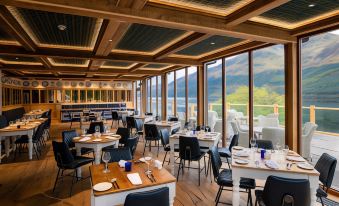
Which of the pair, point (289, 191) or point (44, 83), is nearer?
point (289, 191)

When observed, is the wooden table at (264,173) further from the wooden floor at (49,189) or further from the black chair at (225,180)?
the wooden floor at (49,189)

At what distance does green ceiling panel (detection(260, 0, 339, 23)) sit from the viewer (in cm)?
305

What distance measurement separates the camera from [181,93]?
9641mm

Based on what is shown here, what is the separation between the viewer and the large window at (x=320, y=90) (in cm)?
437

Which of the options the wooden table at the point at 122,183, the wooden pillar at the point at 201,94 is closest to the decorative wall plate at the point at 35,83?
the wooden pillar at the point at 201,94

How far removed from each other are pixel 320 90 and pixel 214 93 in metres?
3.06

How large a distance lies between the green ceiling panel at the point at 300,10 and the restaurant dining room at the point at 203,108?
19 millimetres

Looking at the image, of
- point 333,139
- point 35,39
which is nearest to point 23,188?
point 35,39

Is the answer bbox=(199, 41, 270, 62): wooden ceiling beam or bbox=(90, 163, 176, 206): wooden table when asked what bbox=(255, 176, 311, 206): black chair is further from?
bbox=(199, 41, 270, 62): wooden ceiling beam

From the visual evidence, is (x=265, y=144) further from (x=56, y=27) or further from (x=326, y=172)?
(x=56, y=27)

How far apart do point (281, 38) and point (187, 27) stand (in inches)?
80.5

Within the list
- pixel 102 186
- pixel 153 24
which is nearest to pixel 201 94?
pixel 153 24

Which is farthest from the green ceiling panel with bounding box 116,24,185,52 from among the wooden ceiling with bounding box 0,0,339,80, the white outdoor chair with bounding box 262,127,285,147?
the white outdoor chair with bounding box 262,127,285,147

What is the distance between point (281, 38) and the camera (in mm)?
4164
